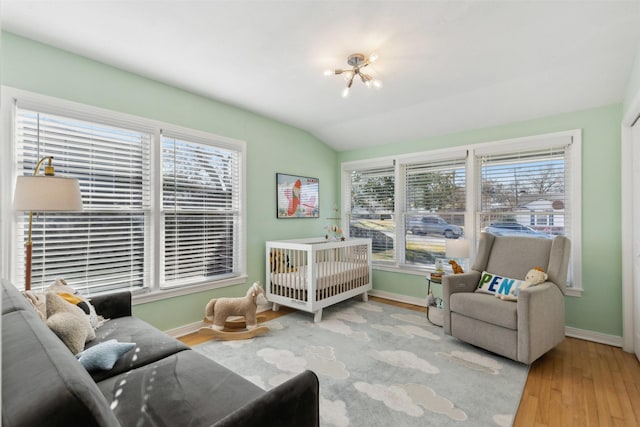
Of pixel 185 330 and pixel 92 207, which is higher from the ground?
pixel 92 207

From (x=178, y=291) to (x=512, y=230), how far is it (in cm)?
350

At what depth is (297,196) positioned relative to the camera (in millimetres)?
4512

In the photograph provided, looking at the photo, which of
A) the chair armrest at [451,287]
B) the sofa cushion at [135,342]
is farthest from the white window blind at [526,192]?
the sofa cushion at [135,342]

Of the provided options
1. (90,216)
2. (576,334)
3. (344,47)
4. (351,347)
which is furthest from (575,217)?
(90,216)

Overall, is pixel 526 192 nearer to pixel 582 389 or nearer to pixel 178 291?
pixel 582 389

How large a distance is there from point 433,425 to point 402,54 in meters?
2.53

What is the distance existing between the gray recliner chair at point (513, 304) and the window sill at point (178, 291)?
2.19 metres

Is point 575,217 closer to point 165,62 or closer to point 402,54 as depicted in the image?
point 402,54

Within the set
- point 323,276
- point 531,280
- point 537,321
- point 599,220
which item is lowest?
point 537,321

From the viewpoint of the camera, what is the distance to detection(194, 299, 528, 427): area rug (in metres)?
2.08

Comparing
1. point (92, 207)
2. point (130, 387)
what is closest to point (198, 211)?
point (92, 207)

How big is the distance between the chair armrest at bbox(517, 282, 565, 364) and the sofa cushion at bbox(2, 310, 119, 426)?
267cm

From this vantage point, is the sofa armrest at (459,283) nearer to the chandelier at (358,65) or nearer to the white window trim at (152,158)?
the chandelier at (358,65)

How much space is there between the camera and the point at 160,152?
10.2ft
